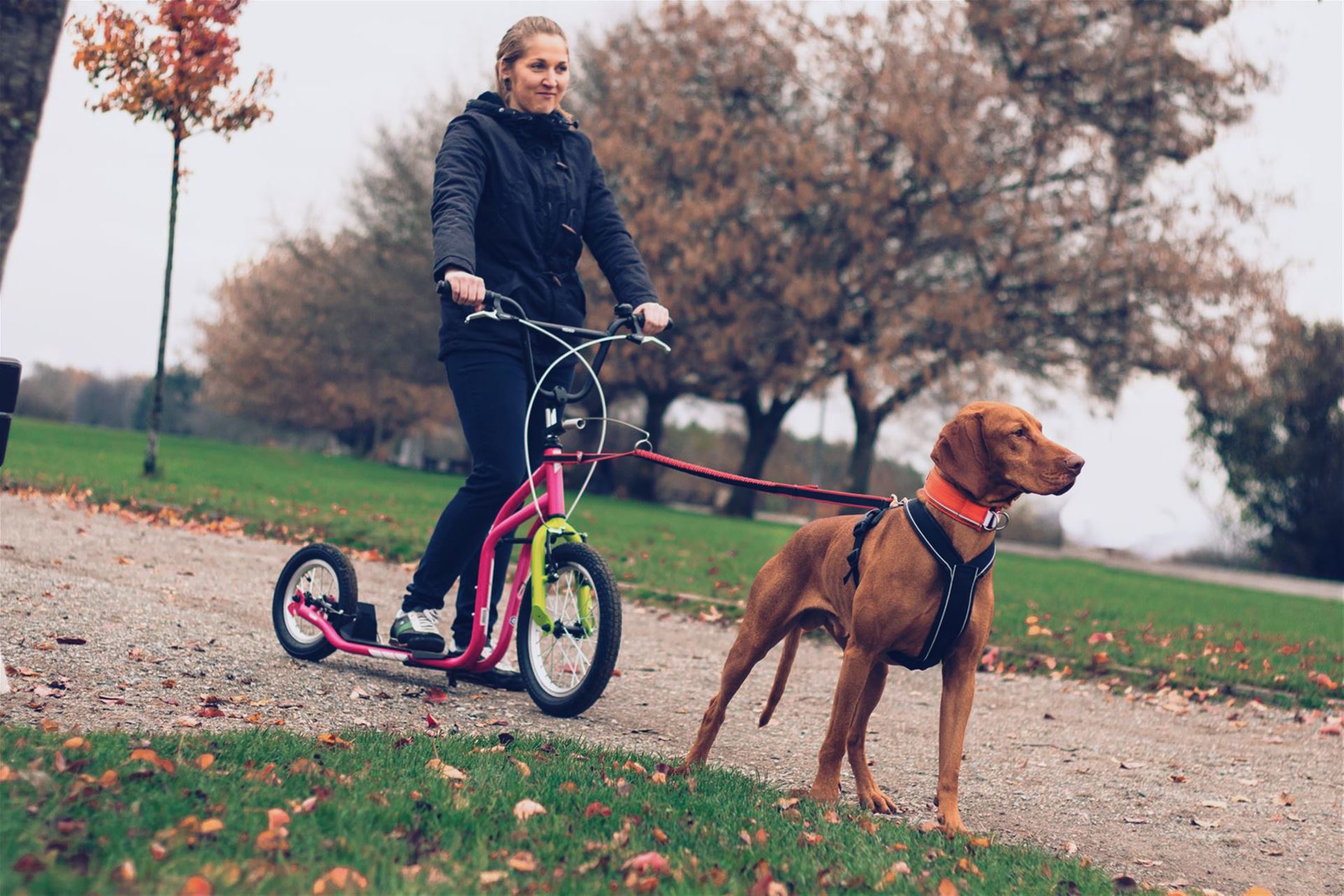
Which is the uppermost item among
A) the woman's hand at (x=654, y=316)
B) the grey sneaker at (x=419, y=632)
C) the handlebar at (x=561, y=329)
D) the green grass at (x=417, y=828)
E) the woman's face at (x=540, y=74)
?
the woman's face at (x=540, y=74)

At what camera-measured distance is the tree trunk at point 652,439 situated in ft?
106

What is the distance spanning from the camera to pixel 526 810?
10.7ft

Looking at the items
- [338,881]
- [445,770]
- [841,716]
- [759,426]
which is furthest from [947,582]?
[759,426]

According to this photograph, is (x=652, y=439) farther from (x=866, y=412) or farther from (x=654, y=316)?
(x=654, y=316)

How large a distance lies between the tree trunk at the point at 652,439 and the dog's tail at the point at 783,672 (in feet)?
84.8

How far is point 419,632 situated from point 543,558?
27.6 inches

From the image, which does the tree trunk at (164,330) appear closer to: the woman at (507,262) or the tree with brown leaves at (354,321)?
the tree with brown leaves at (354,321)

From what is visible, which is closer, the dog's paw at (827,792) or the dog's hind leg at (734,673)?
the dog's paw at (827,792)

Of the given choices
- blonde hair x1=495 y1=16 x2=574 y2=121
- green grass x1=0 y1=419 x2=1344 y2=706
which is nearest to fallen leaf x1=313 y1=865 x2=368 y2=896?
blonde hair x1=495 y1=16 x2=574 y2=121

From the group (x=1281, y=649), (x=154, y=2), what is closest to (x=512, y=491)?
(x=1281, y=649)

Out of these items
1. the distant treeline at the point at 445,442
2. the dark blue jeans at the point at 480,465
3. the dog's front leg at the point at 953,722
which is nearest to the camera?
the dog's front leg at the point at 953,722

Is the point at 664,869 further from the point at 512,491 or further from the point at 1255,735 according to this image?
the point at 1255,735

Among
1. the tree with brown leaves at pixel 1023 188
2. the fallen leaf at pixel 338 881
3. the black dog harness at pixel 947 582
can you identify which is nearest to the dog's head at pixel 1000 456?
the black dog harness at pixel 947 582

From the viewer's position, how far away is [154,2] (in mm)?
14805
